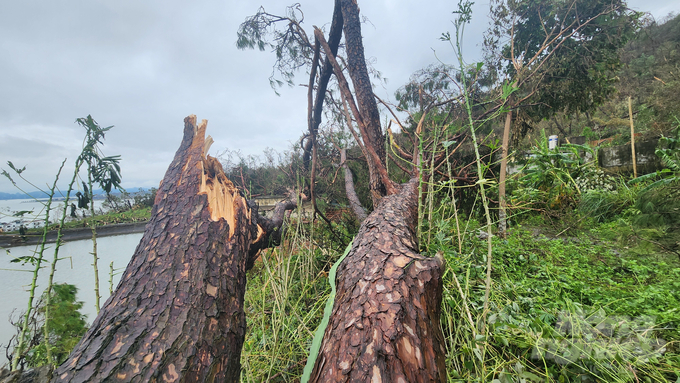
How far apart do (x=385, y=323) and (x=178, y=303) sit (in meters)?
0.65

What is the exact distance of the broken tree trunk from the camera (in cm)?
62

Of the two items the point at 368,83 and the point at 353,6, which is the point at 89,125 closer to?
the point at 368,83

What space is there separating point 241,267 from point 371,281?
63 cm

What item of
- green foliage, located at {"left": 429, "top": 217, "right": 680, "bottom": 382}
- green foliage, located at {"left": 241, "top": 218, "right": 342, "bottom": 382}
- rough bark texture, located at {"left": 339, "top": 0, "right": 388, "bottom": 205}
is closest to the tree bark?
rough bark texture, located at {"left": 339, "top": 0, "right": 388, "bottom": 205}

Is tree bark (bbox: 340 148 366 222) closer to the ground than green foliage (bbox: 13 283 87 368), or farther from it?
farther from it

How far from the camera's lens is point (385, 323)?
61 centimetres

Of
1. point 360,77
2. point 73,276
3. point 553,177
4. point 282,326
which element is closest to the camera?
point 282,326

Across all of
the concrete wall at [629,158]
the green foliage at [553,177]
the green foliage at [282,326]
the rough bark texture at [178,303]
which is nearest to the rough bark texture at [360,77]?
the green foliage at [282,326]

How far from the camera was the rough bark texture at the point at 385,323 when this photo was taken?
0.54 metres

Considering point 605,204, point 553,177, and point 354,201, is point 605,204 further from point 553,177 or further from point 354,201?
point 354,201

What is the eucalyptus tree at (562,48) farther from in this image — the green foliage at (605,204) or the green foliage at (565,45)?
the green foliage at (605,204)

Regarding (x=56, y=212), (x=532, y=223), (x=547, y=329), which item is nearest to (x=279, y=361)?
(x=547, y=329)

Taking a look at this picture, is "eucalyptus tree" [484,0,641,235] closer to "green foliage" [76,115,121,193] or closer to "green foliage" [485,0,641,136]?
"green foliage" [485,0,641,136]

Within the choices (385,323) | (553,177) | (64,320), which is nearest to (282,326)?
(385,323)
